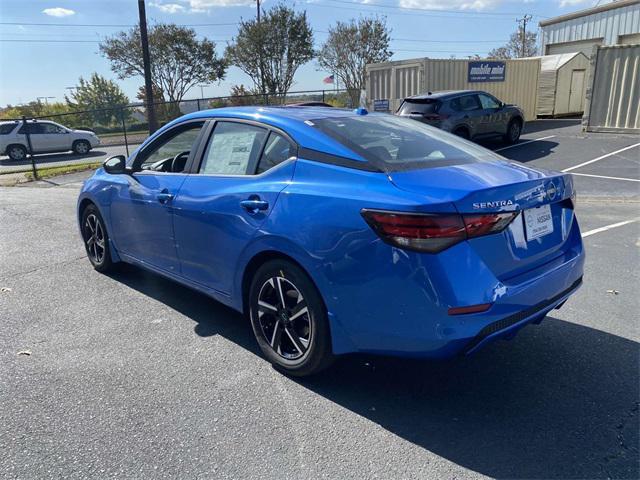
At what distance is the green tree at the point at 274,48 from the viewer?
35688 mm

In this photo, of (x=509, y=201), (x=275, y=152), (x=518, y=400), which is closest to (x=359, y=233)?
(x=509, y=201)

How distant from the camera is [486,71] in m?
18.9

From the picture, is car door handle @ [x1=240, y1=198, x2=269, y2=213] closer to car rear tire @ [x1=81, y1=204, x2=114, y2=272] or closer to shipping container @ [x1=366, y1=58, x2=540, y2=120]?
car rear tire @ [x1=81, y1=204, x2=114, y2=272]

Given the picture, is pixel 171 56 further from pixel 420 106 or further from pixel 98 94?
pixel 420 106

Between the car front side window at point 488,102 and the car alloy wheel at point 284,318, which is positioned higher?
the car front side window at point 488,102

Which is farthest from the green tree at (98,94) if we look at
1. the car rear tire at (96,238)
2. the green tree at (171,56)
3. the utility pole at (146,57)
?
the car rear tire at (96,238)

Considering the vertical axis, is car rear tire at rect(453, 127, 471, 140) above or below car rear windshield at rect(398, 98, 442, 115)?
below

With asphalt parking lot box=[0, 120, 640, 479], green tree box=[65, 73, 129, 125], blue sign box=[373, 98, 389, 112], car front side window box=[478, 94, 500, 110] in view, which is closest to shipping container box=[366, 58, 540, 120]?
blue sign box=[373, 98, 389, 112]

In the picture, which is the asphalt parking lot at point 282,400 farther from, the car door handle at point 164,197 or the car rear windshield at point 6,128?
the car rear windshield at point 6,128

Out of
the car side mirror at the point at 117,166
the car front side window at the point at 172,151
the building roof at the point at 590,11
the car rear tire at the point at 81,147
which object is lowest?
the car rear tire at the point at 81,147

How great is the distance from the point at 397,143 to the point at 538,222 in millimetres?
1004

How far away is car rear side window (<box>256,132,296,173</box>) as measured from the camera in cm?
326

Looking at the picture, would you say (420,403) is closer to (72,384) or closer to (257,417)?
(257,417)

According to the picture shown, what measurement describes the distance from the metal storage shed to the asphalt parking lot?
18940 mm
